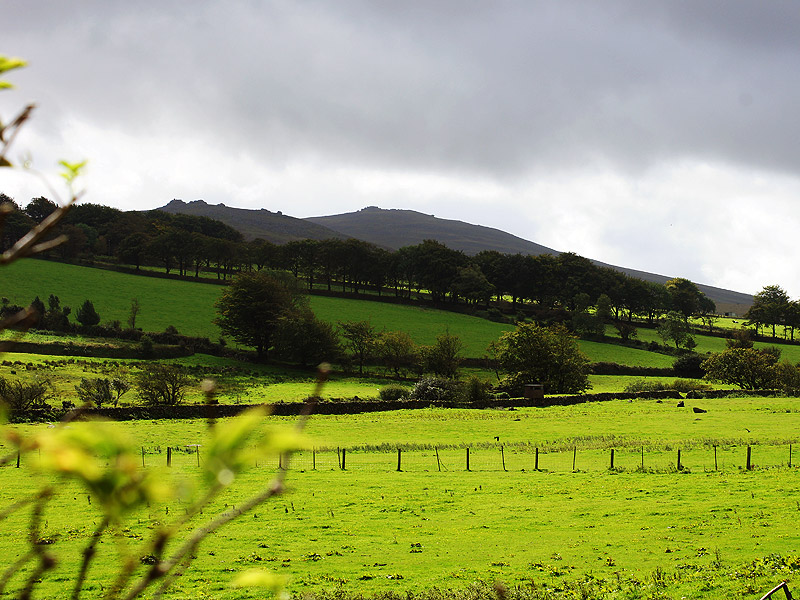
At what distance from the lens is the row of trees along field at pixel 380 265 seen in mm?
121812

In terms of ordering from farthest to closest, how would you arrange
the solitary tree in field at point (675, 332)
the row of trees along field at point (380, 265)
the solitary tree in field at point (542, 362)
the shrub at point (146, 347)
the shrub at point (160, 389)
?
the row of trees along field at point (380, 265) → the solitary tree in field at point (675, 332) → the shrub at point (146, 347) → the solitary tree in field at point (542, 362) → the shrub at point (160, 389)

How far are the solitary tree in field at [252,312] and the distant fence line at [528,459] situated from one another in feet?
166

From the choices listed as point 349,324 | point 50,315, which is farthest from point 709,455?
point 50,315

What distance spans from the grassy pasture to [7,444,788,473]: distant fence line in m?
0.15

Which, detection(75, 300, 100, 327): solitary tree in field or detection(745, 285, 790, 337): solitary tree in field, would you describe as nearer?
detection(75, 300, 100, 327): solitary tree in field

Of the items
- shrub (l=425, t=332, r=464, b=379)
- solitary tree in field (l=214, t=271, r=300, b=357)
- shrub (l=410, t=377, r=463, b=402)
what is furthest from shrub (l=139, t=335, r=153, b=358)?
shrub (l=425, t=332, r=464, b=379)

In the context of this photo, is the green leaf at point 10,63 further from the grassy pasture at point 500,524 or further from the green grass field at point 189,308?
the green grass field at point 189,308

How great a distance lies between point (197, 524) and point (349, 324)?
68436mm

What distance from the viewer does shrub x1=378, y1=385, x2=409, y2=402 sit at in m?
65.3

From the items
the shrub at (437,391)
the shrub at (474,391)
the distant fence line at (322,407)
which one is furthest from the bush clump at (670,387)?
the shrub at (437,391)

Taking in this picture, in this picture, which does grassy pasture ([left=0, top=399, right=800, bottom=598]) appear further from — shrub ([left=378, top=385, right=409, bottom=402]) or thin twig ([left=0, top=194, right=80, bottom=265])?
shrub ([left=378, top=385, right=409, bottom=402])

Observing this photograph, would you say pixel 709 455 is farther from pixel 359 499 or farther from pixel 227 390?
pixel 227 390

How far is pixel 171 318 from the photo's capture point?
300ft

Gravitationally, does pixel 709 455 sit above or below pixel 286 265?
below
